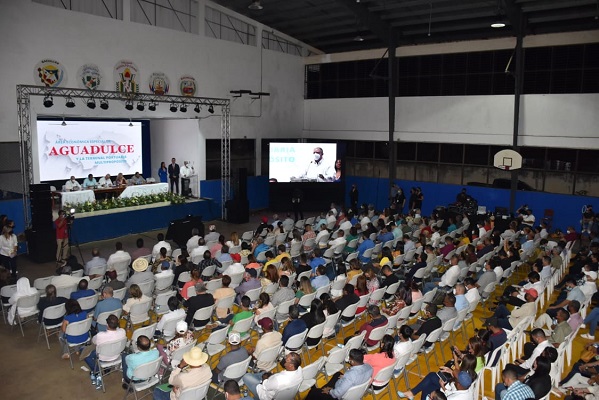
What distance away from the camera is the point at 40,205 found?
41.8ft

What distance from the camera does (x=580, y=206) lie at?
55.8 feet

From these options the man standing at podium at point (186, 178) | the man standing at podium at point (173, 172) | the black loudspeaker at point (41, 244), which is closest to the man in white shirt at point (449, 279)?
the black loudspeaker at point (41, 244)

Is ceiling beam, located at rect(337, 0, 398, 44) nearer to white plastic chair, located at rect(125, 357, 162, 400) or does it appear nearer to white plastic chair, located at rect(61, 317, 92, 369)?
white plastic chair, located at rect(61, 317, 92, 369)

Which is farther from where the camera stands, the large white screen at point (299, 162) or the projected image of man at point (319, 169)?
the projected image of man at point (319, 169)

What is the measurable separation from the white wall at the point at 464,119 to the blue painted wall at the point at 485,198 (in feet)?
5.80

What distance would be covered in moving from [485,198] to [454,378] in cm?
1416

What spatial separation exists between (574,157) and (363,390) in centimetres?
1486

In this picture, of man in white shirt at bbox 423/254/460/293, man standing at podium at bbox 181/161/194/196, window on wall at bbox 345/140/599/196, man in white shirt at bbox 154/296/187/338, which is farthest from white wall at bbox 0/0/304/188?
man in white shirt at bbox 423/254/460/293

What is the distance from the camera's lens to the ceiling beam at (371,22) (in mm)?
16875

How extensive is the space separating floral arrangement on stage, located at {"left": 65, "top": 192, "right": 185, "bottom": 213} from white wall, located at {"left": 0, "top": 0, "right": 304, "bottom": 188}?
2368 mm

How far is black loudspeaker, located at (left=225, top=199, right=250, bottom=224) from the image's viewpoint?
1817cm

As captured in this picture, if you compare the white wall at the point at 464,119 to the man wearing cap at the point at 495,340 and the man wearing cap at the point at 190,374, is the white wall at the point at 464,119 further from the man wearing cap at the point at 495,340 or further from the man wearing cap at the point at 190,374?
the man wearing cap at the point at 190,374

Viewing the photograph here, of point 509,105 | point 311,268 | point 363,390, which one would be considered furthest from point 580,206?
point 363,390

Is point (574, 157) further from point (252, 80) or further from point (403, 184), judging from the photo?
point (252, 80)
